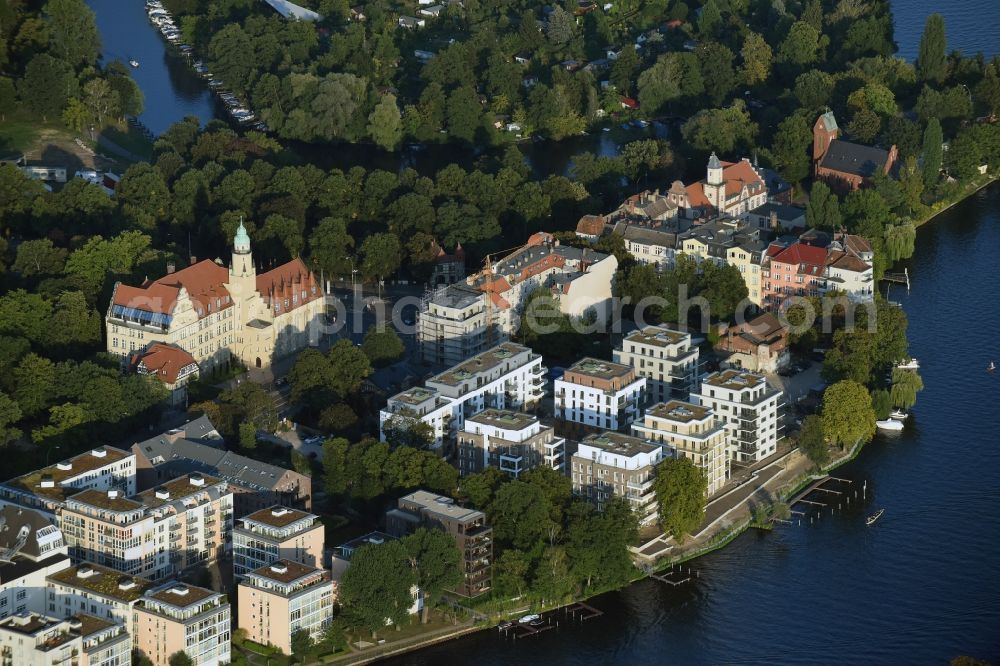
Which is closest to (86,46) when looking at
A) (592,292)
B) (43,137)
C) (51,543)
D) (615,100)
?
(43,137)

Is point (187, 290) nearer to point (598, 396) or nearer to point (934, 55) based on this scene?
point (598, 396)

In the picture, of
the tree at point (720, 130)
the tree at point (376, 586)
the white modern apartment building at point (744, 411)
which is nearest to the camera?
the tree at point (376, 586)

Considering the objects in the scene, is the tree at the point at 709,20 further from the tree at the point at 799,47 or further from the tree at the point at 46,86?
the tree at the point at 46,86

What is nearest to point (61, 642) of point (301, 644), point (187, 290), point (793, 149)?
point (301, 644)

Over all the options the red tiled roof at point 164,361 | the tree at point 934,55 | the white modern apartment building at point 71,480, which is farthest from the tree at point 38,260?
the tree at point 934,55

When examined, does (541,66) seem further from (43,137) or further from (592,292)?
(592,292)

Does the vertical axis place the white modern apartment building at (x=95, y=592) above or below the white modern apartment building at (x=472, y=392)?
below
